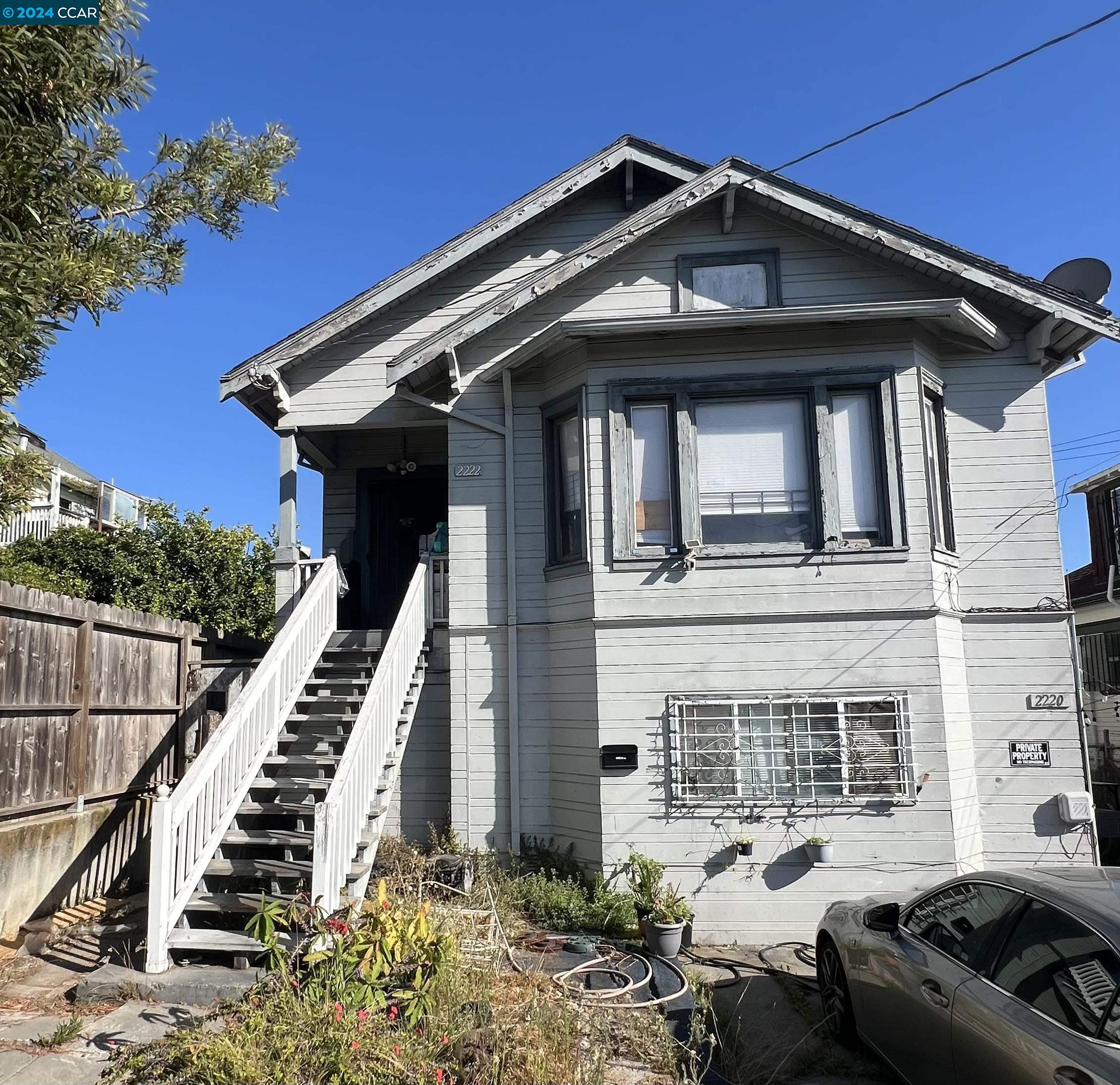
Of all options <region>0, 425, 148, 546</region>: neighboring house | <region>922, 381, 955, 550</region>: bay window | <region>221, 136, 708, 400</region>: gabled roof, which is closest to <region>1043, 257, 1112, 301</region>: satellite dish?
<region>922, 381, 955, 550</region>: bay window

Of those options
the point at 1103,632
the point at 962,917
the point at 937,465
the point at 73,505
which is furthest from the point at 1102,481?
the point at 73,505

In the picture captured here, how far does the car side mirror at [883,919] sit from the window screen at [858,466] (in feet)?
13.7

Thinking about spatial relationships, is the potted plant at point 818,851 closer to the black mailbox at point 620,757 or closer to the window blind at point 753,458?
the black mailbox at point 620,757

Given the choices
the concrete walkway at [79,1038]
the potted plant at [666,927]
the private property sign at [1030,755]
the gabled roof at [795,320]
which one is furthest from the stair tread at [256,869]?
the private property sign at [1030,755]

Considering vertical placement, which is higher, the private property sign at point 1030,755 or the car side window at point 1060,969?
the private property sign at point 1030,755

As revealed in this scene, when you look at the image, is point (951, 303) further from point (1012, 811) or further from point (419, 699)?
point (419, 699)

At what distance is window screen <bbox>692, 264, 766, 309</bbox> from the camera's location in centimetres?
950

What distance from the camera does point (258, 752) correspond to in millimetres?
7262

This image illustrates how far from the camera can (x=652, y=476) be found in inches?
358

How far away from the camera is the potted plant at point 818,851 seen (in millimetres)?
8195

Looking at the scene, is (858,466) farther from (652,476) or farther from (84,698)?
(84,698)

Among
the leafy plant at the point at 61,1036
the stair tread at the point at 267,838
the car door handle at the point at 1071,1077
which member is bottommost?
the leafy plant at the point at 61,1036

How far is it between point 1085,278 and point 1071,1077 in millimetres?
8898

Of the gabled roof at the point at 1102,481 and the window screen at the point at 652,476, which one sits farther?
the gabled roof at the point at 1102,481
